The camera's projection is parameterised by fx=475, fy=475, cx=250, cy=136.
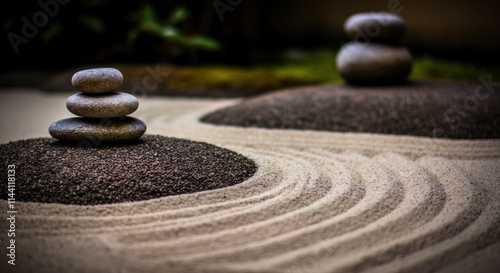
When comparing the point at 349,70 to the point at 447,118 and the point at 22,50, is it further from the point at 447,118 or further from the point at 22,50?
the point at 22,50

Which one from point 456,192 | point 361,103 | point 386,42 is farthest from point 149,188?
point 386,42

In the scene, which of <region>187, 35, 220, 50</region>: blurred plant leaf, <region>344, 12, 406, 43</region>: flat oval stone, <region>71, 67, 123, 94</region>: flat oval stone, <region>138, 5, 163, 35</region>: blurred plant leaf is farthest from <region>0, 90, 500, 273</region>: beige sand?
<region>138, 5, 163, 35</region>: blurred plant leaf

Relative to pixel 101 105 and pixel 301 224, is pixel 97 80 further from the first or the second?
pixel 301 224

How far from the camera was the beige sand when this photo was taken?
1851 millimetres

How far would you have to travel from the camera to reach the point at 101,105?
3.10 m

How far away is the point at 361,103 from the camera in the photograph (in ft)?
15.3

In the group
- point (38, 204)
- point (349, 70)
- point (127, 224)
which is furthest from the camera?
point (349, 70)

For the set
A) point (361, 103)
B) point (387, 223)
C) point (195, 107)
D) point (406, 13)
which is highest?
point (406, 13)

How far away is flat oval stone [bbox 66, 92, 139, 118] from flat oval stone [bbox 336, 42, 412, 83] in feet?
9.89

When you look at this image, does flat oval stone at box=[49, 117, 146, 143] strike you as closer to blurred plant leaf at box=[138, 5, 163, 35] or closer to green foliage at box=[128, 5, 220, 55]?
green foliage at box=[128, 5, 220, 55]

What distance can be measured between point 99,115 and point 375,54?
3364mm

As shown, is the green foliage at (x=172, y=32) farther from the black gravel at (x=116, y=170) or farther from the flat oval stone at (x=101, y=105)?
the black gravel at (x=116, y=170)

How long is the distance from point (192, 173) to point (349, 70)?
10.6ft

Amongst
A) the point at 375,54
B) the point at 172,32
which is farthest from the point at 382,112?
the point at 172,32
